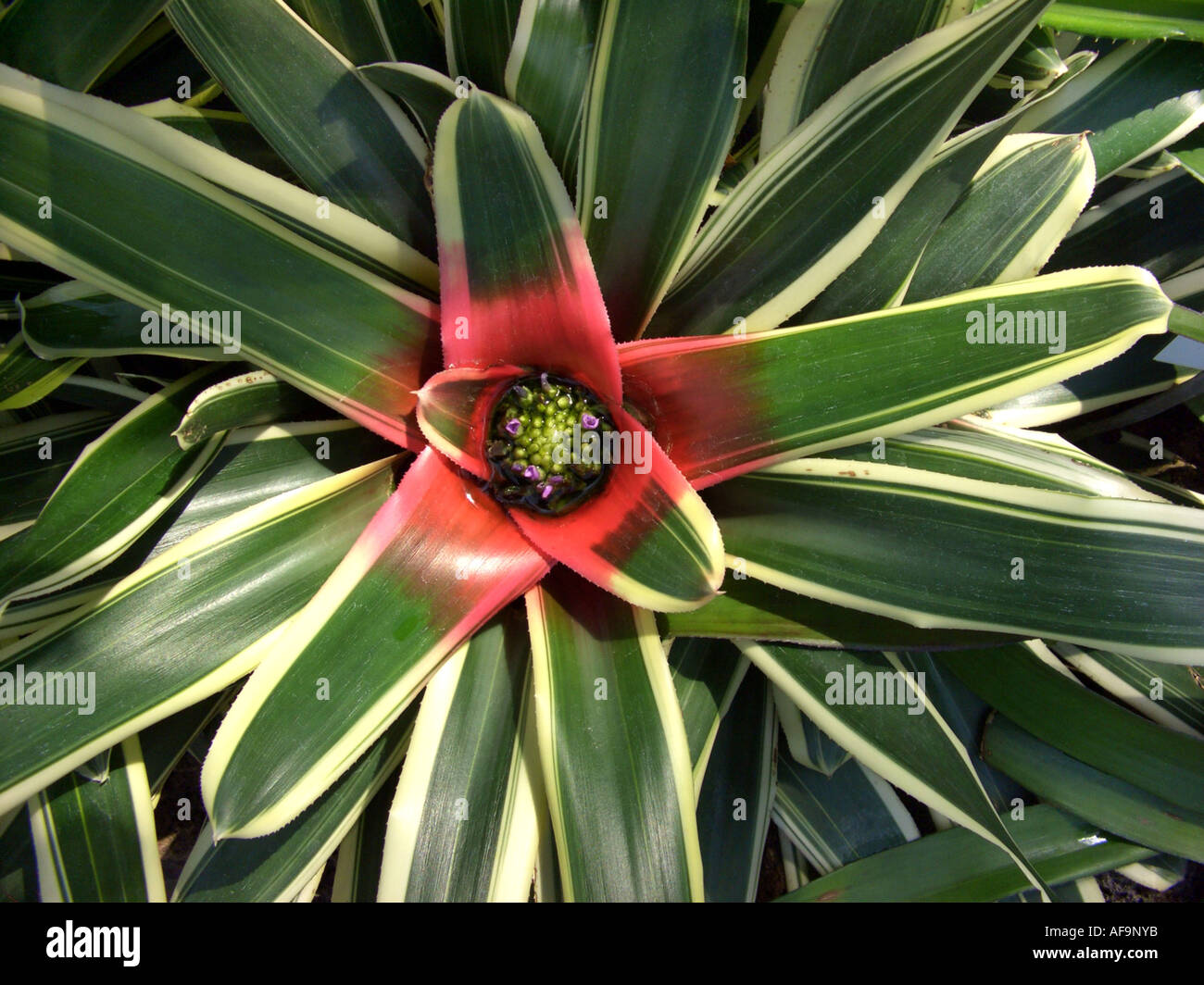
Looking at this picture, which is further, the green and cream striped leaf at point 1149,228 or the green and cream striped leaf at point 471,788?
the green and cream striped leaf at point 1149,228

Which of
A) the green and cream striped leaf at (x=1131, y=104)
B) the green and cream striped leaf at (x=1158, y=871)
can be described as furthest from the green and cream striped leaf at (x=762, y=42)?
the green and cream striped leaf at (x=1158, y=871)

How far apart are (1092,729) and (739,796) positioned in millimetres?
562

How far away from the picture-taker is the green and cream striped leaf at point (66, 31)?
844mm

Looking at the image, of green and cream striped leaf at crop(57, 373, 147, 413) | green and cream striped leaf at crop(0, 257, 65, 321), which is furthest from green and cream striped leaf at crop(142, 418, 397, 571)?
green and cream striped leaf at crop(0, 257, 65, 321)

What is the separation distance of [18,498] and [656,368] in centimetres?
96

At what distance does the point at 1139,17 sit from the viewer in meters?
1.10

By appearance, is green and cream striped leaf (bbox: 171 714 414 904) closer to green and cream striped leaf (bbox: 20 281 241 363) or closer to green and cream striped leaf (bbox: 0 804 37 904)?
green and cream striped leaf (bbox: 0 804 37 904)

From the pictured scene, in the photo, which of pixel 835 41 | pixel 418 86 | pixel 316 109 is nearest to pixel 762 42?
pixel 835 41

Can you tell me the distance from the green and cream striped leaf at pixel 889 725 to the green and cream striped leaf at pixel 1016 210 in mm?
574

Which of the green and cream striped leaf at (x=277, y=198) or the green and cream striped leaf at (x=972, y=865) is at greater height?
the green and cream striped leaf at (x=277, y=198)

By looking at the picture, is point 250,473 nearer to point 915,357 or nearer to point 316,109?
point 316,109

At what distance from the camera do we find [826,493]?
0.94 metres

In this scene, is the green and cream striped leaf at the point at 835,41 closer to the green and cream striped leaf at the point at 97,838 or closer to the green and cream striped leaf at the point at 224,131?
the green and cream striped leaf at the point at 224,131
